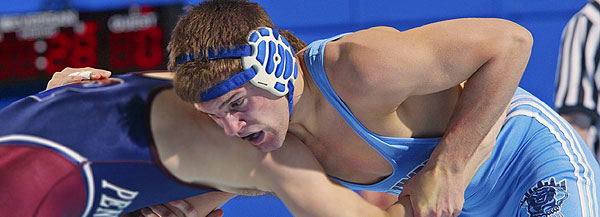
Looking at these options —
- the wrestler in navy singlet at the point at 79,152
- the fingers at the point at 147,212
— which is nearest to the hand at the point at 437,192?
the wrestler in navy singlet at the point at 79,152

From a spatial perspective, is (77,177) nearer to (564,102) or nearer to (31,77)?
(564,102)

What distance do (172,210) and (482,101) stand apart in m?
0.82

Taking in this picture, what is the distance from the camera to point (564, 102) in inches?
90.4

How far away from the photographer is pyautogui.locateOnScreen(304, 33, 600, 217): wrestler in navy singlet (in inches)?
55.3

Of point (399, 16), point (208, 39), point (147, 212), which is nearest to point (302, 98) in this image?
point (208, 39)

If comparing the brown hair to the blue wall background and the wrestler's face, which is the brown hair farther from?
the blue wall background

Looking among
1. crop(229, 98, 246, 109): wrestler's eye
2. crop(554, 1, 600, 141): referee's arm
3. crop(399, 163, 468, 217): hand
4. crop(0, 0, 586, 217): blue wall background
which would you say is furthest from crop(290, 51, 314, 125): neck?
crop(0, 0, 586, 217): blue wall background

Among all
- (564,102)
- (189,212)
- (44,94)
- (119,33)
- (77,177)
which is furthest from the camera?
(119,33)

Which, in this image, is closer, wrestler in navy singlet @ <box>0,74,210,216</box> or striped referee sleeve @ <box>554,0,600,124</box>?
wrestler in navy singlet @ <box>0,74,210,216</box>

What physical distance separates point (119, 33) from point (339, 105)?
2218 millimetres

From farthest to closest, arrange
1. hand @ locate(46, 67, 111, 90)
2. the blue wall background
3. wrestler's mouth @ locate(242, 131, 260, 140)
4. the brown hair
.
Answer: the blue wall background → hand @ locate(46, 67, 111, 90) → wrestler's mouth @ locate(242, 131, 260, 140) → the brown hair

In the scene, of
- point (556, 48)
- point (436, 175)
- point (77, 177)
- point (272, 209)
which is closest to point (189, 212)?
point (77, 177)

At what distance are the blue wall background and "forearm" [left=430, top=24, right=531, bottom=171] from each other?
1.65m

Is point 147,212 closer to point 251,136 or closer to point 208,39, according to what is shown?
point 251,136
